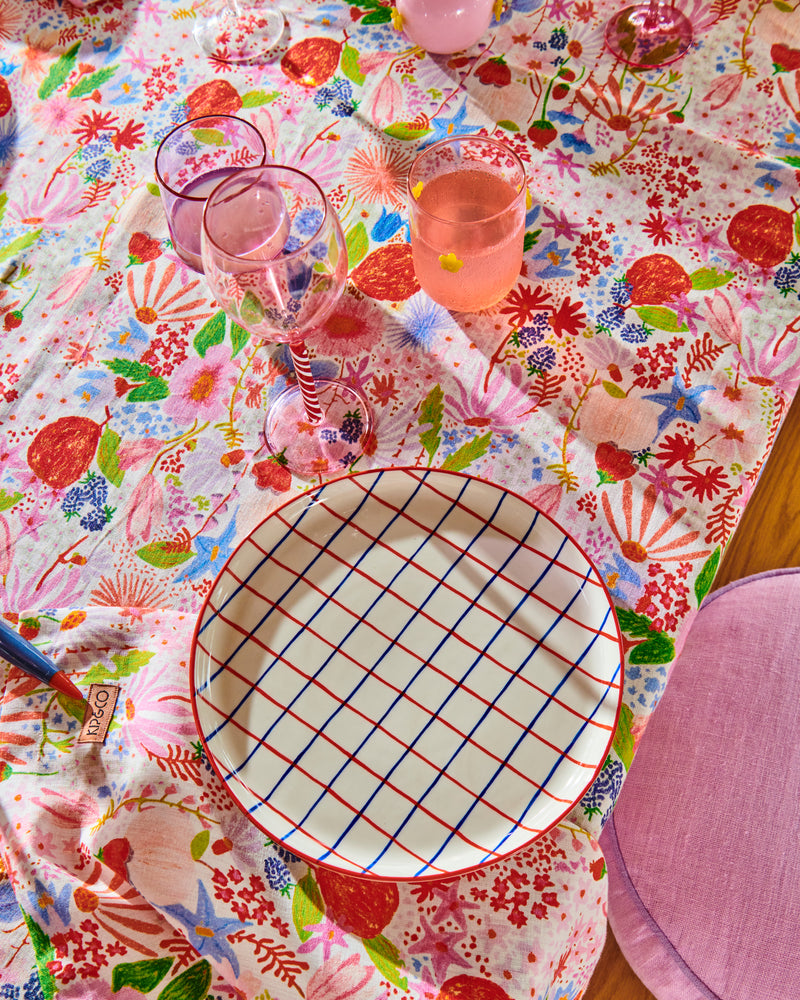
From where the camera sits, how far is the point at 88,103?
884 mm

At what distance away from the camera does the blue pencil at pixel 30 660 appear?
0.56 metres

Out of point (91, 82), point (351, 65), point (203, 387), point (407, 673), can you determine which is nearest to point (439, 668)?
point (407, 673)

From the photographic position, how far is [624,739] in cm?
59

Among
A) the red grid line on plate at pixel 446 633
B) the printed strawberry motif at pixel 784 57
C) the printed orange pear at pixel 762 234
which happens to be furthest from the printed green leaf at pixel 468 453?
the printed strawberry motif at pixel 784 57

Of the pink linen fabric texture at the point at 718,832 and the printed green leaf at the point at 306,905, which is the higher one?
the printed green leaf at the point at 306,905

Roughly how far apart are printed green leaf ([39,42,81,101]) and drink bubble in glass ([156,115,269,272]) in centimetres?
33

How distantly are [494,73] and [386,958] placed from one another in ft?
2.91

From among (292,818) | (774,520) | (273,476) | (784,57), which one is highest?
(784,57)

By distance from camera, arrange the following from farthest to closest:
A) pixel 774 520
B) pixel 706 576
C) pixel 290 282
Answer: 1. pixel 774 520
2. pixel 706 576
3. pixel 290 282

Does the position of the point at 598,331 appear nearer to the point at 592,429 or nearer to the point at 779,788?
the point at 592,429

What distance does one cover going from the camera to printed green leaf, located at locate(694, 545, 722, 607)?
63 centimetres

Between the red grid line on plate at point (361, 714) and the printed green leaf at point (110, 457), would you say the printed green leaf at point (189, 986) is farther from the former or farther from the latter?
the printed green leaf at point (110, 457)

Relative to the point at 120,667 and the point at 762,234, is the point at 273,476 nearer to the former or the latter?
the point at 120,667

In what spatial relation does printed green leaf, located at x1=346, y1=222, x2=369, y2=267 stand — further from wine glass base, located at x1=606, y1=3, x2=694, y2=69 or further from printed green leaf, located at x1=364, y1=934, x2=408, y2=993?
printed green leaf, located at x1=364, y1=934, x2=408, y2=993
